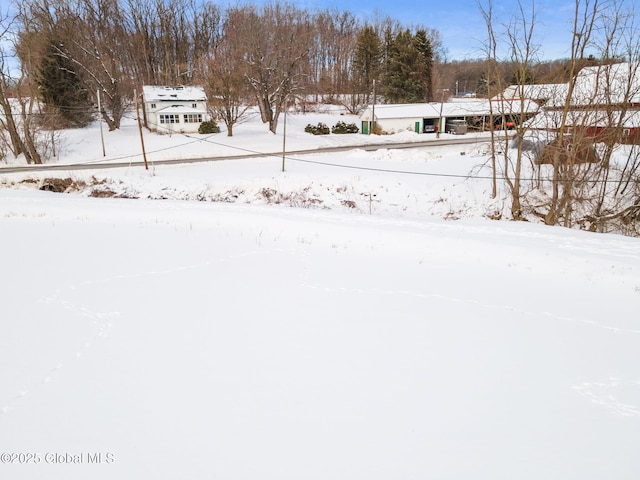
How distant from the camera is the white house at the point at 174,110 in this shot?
40.3m

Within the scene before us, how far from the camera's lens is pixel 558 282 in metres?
7.88

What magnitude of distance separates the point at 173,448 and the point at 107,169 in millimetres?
24644

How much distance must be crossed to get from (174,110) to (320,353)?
40256mm

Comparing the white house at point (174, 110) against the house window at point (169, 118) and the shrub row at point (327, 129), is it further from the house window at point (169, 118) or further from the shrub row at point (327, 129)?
the shrub row at point (327, 129)

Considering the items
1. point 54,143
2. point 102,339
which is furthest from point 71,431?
point 54,143

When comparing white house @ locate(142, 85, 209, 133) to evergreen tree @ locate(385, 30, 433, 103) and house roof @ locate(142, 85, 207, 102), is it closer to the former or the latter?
house roof @ locate(142, 85, 207, 102)

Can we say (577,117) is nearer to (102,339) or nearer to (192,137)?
(102,339)

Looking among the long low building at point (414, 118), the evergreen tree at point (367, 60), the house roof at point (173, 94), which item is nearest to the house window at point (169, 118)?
the house roof at point (173, 94)

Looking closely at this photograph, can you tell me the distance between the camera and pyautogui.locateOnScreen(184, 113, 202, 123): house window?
40844 mm

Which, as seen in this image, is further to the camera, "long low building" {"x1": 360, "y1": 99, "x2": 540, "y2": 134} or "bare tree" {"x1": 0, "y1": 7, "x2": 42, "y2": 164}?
"long low building" {"x1": 360, "y1": 99, "x2": 540, "y2": 134}

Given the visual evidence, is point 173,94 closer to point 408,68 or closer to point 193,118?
point 193,118

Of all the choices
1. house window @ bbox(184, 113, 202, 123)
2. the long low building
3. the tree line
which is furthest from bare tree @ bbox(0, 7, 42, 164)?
the long low building

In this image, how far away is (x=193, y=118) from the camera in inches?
1623

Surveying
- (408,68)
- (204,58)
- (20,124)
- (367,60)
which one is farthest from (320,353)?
(367,60)
